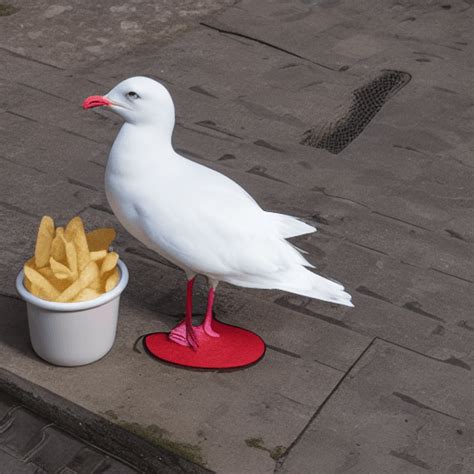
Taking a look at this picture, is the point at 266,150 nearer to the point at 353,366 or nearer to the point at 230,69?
the point at 230,69

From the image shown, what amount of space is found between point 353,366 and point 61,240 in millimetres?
1326

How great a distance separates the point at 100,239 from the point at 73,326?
391 millimetres

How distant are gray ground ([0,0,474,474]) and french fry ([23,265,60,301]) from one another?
1.28 feet

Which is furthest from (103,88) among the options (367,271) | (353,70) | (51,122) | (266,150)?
(367,271)

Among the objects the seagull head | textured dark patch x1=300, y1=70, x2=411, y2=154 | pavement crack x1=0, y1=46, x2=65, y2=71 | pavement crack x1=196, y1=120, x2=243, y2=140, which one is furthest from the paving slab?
pavement crack x1=0, y1=46, x2=65, y2=71

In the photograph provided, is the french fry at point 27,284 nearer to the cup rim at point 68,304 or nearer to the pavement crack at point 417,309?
the cup rim at point 68,304

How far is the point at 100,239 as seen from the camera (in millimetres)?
4367

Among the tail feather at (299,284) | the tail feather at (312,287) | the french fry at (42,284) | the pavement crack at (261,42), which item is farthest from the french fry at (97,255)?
the pavement crack at (261,42)

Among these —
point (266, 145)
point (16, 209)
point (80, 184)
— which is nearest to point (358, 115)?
point (266, 145)

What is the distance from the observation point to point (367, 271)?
5148 mm

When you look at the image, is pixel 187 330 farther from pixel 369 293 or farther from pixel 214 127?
pixel 214 127

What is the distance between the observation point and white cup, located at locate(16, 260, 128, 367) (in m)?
4.12

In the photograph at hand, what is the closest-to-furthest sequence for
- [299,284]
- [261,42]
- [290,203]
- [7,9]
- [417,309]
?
[299,284]
[417,309]
[290,203]
[261,42]
[7,9]

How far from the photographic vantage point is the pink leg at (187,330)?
14.6 feet
